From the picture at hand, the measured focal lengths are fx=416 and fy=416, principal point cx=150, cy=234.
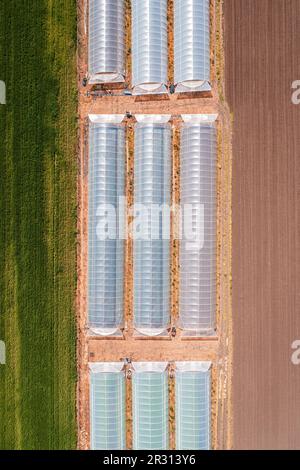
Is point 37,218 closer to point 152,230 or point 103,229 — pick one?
point 103,229

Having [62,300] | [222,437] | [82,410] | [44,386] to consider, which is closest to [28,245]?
[62,300]

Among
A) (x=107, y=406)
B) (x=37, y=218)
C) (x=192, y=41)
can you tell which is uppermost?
(x=192, y=41)

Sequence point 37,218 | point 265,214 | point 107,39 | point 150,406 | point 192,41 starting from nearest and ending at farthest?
point 192,41 → point 150,406 → point 107,39 → point 265,214 → point 37,218

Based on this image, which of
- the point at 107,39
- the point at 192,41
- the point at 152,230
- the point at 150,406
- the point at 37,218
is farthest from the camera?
the point at 37,218

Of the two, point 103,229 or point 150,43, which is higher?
point 150,43

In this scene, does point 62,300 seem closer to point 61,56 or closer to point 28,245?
point 28,245

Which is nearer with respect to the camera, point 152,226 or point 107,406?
point 107,406

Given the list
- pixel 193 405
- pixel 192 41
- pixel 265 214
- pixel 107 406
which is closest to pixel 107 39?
pixel 192 41

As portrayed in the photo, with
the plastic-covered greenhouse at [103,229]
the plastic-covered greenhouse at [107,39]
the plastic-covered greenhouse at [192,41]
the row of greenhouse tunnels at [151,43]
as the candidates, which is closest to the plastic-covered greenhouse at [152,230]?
the plastic-covered greenhouse at [103,229]
